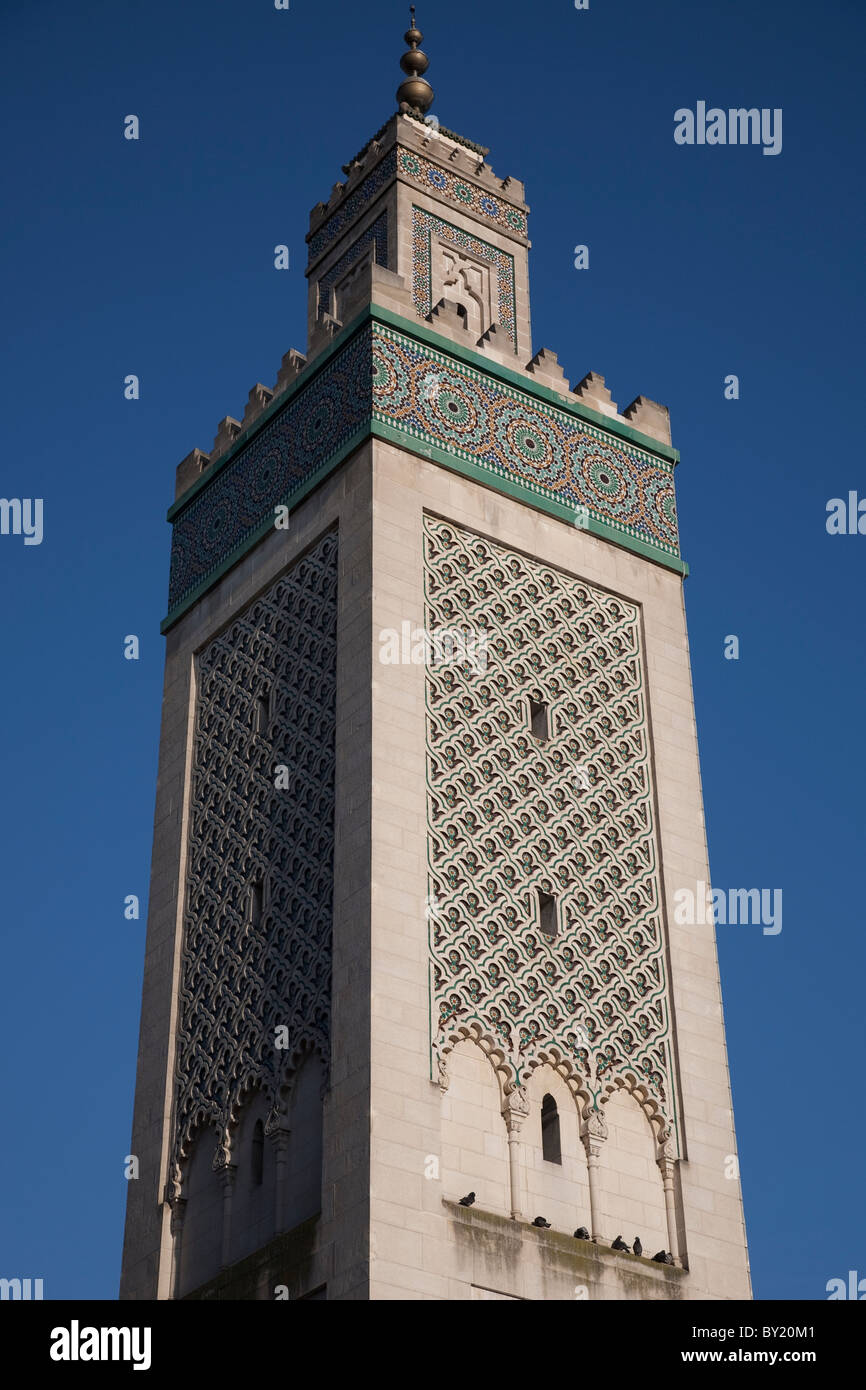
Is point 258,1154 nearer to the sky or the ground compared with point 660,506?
nearer to the ground

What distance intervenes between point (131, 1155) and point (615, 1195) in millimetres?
2933

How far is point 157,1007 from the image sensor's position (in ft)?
42.6

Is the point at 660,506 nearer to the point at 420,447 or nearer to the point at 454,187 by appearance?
the point at 420,447

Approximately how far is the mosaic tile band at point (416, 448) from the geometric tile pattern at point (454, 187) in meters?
2.28

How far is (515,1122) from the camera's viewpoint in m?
11.3

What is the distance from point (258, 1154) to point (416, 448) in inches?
169

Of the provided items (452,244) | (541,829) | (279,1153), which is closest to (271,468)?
(452,244)

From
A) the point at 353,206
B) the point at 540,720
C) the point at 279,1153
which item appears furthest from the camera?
the point at 353,206

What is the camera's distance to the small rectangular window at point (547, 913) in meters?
12.1

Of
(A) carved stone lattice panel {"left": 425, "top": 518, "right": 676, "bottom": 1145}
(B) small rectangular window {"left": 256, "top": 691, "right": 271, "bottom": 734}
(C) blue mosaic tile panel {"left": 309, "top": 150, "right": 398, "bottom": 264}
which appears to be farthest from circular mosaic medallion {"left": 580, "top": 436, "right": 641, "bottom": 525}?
(C) blue mosaic tile panel {"left": 309, "top": 150, "right": 398, "bottom": 264}

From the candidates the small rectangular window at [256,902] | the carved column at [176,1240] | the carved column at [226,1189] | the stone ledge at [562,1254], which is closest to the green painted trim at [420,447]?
the small rectangular window at [256,902]

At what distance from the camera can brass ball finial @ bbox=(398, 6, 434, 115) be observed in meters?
16.3

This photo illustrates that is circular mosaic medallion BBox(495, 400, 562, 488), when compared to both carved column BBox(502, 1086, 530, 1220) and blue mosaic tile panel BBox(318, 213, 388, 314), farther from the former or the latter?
carved column BBox(502, 1086, 530, 1220)
